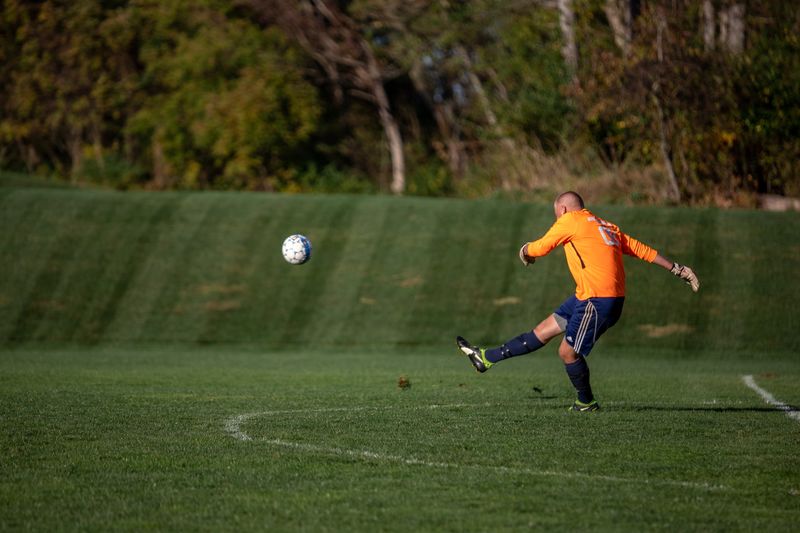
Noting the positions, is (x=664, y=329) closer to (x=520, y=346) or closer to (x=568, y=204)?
(x=520, y=346)

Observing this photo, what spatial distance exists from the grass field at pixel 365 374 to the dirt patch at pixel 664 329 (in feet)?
0.12

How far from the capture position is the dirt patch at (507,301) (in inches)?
858

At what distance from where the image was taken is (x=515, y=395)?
11.5 m

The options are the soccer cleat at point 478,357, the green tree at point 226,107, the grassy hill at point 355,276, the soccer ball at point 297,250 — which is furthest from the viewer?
the green tree at point 226,107

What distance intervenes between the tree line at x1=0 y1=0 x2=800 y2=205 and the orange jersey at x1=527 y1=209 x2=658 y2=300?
19.6 m

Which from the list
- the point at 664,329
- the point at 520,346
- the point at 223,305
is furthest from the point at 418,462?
the point at 223,305

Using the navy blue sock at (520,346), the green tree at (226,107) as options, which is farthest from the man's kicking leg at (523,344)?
the green tree at (226,107)

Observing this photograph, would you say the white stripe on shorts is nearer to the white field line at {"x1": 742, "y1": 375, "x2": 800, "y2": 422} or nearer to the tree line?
the white field line at {"x1": 742, "y1": 375, "x2": 800, "y2": 422}

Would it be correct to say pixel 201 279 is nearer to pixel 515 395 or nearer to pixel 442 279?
pixel 442 279

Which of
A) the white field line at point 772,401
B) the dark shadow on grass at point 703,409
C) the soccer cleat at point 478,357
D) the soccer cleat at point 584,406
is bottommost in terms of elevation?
the white field line at point 772,401

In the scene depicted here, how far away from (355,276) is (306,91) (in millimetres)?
20473

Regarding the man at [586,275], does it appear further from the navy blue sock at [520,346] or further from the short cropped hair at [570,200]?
the navy blue sock at [520,346]

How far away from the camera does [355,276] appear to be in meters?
23.2

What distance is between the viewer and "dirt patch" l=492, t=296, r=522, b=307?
2178cm
